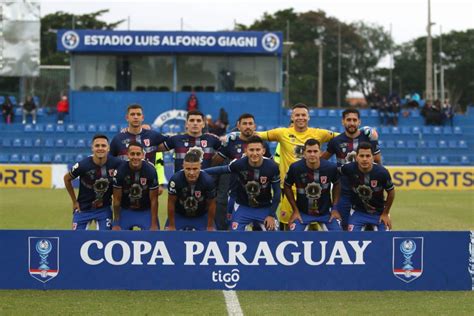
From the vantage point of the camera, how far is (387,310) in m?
8.37

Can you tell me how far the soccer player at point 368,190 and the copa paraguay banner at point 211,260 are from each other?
988 millimetres

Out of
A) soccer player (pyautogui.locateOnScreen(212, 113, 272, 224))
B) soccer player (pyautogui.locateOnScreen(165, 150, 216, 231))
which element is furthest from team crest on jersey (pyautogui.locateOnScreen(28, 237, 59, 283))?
soccer player (pyautogui.locateOnScreen(212, 113, 272, 224))

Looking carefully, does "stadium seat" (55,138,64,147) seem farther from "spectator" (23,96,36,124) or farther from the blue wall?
"spectator" (23,96,36,124)

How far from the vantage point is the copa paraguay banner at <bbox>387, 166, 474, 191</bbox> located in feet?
97.6

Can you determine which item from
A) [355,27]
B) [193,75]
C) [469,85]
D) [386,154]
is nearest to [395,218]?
[386,154]

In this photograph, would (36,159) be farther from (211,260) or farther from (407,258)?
(407,258)

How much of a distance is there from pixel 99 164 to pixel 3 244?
173 cm

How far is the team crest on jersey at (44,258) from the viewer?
9.39 meters

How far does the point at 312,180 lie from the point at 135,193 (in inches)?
83.8

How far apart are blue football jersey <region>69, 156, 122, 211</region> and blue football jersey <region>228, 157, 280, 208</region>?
147 cm

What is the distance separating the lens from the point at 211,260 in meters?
9.45

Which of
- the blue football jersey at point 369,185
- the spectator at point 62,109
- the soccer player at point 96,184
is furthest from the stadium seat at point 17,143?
the blue football jersey at point 369,185

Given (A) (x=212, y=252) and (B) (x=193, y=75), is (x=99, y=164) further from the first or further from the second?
(B) (x=193, y=75)

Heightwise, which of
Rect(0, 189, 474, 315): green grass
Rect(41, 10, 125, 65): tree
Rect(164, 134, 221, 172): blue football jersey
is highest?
Rect(41, 10, 125, 65): tree
